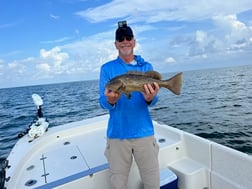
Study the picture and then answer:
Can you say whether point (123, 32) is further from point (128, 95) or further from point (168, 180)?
point (168, 180)

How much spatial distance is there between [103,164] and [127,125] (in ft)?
3.23

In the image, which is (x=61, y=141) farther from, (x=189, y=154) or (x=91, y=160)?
(x=189, y=154)

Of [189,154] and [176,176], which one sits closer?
[176,176]

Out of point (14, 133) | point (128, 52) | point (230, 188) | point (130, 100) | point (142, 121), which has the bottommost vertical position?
point (14, 133)

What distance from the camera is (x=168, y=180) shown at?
11.0 ft

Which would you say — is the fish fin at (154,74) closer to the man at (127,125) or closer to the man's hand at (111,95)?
the man at (127,125)

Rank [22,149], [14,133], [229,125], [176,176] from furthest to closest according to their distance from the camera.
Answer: [14,133] → [229,125] → [22,149] → [176,176]

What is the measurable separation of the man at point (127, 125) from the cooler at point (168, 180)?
1.97 ft

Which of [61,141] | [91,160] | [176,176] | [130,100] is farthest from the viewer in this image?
[61,141]

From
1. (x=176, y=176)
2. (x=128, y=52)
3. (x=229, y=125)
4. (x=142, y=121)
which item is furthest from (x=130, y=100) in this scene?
(x=229, y=125)

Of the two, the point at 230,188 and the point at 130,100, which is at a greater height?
the point at 130,100

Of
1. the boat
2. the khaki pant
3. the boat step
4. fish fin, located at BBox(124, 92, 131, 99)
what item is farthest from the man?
the boat step

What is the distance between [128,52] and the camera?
268 centimetres

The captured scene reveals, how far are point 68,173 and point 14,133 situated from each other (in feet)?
35.2
